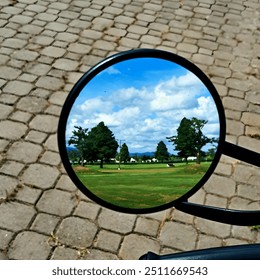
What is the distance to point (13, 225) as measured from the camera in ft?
9.73

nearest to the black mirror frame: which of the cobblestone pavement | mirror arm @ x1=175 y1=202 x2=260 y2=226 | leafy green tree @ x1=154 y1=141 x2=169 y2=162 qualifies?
mirror arm @ x1=175 y1=202 x2=260 y2=226

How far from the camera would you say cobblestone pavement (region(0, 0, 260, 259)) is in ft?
9.78

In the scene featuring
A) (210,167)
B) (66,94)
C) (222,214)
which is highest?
(210,167)

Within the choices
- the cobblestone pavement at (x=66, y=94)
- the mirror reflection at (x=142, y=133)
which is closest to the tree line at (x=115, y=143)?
the mirror reflection at (x=142, y=133)

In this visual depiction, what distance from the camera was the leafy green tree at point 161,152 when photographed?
3.27 feet

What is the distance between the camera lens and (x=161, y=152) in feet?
3.28

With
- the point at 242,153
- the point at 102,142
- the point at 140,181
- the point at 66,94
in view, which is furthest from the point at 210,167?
the point at 66,94

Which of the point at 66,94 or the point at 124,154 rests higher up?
the point at 124,154

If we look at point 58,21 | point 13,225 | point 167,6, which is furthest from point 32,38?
point 13,225

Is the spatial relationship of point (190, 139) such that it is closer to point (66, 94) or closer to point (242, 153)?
point (242, 153)

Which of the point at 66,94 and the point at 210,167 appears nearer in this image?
the point at 210,167

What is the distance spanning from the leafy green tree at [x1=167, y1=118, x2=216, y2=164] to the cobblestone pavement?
2019 mm

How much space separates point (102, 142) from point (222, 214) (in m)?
0.38

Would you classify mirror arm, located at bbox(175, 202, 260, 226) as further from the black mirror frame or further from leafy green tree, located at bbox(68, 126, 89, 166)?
leafy green tree, located at bbox(68, 126, 89, 166)
